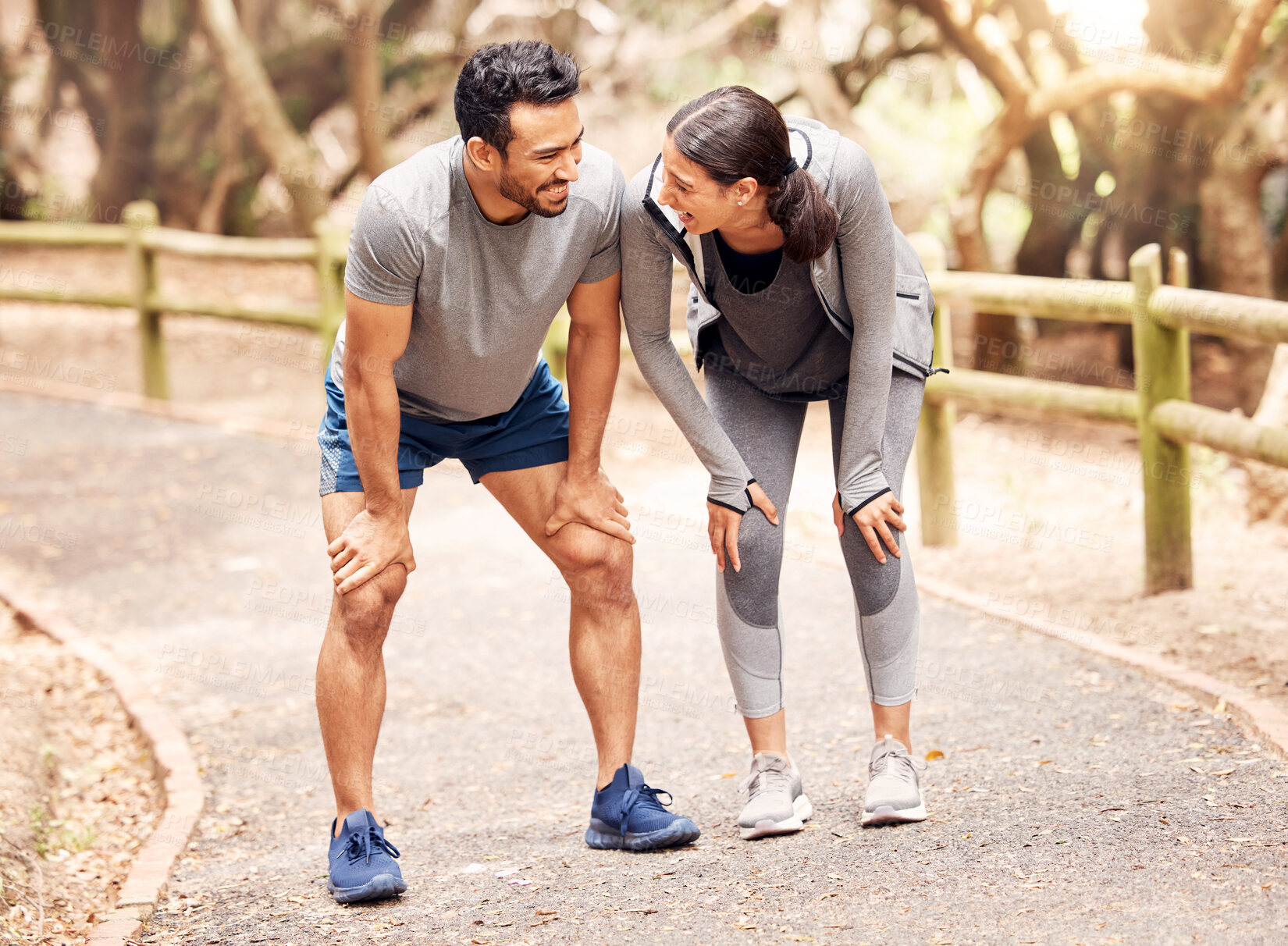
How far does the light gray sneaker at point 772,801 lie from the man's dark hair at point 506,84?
147cm

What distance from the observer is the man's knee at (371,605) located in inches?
109

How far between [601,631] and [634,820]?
42 cm

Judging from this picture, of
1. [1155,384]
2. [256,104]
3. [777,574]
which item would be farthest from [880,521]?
[256,104]

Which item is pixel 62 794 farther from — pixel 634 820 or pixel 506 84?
pixel 506 84

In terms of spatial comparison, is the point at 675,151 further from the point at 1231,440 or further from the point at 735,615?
the point at 1231,440

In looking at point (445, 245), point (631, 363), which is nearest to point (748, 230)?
point (445, 245)

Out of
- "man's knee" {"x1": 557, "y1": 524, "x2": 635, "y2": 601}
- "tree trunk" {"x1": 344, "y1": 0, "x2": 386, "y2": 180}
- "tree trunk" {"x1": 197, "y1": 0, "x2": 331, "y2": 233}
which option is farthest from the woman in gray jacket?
"tree trunk" {"x1": 344, "y1": 0, "x2": 386, "y2": 180}

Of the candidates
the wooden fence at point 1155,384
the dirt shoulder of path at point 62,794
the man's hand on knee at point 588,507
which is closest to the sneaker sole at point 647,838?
the man's hand on knee at point 588,507

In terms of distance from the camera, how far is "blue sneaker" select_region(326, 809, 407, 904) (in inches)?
108

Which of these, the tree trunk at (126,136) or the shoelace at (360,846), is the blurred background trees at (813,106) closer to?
the tree trunk at (126,136)

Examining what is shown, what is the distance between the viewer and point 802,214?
8.19 feet

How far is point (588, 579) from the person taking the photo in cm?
299

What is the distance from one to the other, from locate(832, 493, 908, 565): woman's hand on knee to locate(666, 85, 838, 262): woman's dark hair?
57 cm

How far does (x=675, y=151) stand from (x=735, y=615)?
1.05m
